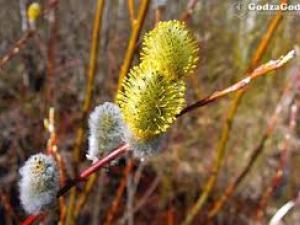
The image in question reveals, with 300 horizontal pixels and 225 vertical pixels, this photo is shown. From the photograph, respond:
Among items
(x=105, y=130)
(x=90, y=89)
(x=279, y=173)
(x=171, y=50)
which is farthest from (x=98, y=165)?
(x=279, y=173)

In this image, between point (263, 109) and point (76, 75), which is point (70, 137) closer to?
point (76, 75)

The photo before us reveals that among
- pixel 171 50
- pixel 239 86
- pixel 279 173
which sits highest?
pixel 171 50

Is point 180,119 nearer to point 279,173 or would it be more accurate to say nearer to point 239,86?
point 279,173

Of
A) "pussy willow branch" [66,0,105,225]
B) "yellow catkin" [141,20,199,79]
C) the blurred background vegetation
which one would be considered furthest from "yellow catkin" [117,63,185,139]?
the blurred background vegetation

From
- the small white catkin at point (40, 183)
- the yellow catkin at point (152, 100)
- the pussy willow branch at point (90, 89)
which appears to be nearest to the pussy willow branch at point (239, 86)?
the yellow catkin at point (152, 100)

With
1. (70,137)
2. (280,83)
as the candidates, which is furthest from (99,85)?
(280,83)

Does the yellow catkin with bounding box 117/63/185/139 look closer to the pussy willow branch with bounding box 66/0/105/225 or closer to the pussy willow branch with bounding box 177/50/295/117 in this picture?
the pussy willow branch with bounding box 177/50/295/117
